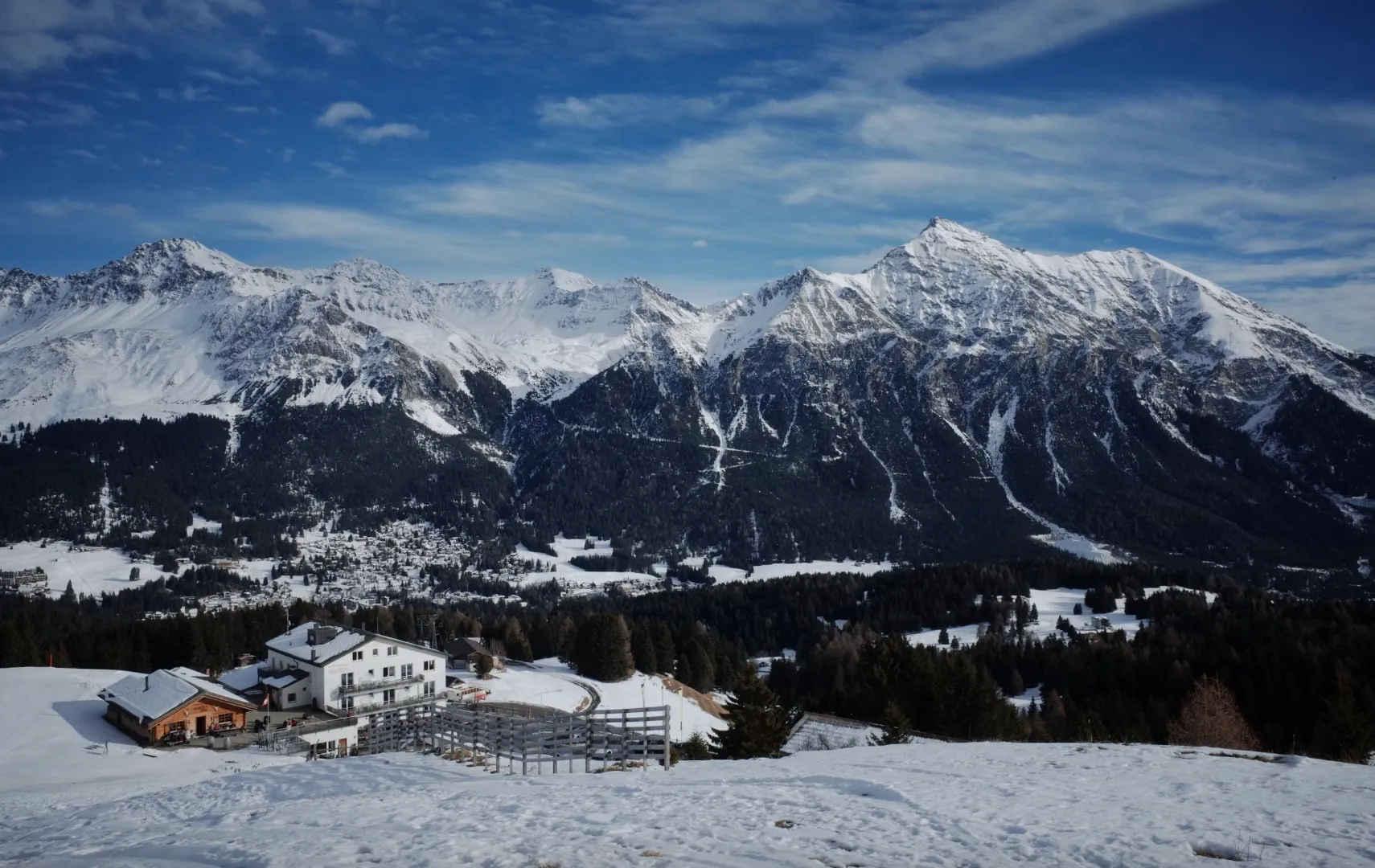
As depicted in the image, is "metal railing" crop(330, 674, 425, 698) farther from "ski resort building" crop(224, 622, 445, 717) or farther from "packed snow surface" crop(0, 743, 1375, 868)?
"packed snow surface" crop(0, 743, 1375, 868)

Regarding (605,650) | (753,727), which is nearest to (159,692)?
(605,650)

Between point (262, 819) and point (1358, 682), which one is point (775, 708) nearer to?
point (262, 819)

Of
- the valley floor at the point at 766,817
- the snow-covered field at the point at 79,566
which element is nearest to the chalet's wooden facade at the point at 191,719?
the valley floor at the point at 766,817

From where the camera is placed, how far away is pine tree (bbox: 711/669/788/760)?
35.5 metres

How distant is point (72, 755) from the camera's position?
41.7 metres

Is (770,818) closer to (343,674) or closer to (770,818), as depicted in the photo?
(770,818)

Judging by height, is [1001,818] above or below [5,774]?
above

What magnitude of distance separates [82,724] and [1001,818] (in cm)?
5083

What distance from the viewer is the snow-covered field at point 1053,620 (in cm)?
11025

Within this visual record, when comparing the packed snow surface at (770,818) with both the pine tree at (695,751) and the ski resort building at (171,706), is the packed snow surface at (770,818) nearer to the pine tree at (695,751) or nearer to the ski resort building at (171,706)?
the pine tree at (695,751)

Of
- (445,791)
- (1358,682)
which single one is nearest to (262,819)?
(445,791)

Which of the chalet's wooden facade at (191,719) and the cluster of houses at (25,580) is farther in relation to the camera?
the cluster of houses at (25,580)

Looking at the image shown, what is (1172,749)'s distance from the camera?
24406mm

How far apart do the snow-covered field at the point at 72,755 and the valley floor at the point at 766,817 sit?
12.5m
